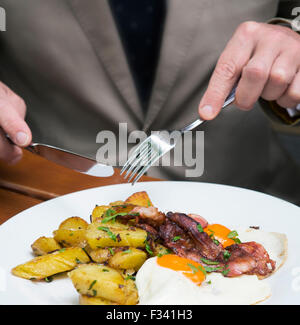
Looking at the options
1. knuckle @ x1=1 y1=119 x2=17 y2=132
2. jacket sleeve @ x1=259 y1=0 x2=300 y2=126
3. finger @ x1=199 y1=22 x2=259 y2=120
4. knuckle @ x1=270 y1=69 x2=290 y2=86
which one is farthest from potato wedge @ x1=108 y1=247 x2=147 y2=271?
jacket sleeve @ x1=259 y1=0 x2=300 y2=126

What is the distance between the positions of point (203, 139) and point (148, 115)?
38cm

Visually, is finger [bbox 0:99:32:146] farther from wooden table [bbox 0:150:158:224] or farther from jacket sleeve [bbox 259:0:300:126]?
jacket sleeve [bbox 259:0:300:126]

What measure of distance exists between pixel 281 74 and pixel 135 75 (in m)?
1.07

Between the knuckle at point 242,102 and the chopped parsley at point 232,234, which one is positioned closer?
the chopped parsley at point 232,234

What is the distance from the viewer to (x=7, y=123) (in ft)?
4.92

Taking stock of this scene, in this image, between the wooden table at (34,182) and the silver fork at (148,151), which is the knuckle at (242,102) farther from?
the wooden table at (34,182)

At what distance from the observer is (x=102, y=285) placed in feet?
3.24

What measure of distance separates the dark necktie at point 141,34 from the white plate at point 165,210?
95cm

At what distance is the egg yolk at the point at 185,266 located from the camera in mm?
1076

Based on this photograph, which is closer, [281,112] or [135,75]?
[281,112]

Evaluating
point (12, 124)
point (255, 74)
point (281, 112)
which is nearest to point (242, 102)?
point (255, 74)

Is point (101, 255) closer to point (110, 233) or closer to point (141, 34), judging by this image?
point (110, 233)

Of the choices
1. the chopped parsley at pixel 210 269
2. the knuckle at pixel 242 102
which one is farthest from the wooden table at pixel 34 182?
the chopped parsley at pixel 210 269

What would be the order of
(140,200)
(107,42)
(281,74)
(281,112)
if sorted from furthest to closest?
(107,42) → (281,112) → (281,74) → (140,200)
